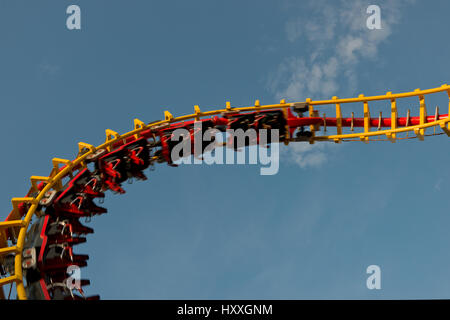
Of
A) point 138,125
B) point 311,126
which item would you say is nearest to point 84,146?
point 138,125

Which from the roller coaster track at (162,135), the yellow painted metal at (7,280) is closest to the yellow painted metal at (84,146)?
the roller coaster track at (162,135)

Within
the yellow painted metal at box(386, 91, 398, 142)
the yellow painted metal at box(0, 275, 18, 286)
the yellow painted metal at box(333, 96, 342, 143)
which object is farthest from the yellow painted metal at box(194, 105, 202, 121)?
the yellow painted metal at box(0, 275, 18, 286)

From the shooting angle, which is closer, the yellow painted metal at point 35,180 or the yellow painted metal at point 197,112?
the yellow painted metal at point 35,180

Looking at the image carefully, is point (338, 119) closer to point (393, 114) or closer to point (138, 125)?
point (393, 114)

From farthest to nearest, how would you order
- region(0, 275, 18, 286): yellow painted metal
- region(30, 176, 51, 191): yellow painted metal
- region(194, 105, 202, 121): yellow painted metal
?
region(194, 105, 202, 121): yellow painted metal, region(30, 176, 51, 191): yellow painted metal, region(0, 275, 18, 286): yellow painted metal

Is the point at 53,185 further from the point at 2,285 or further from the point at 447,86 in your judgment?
the point at 447,86

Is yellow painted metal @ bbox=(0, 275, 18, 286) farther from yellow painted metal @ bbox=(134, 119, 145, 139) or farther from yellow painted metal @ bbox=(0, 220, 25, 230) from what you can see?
yellow painted metal @ bbox=(134, 119, 145, 139)

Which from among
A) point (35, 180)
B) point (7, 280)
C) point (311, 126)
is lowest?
point (7, 280)

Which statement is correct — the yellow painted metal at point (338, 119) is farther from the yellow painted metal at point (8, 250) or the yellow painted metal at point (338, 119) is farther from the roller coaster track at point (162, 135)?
the yellow painted metal at point (8, 250)

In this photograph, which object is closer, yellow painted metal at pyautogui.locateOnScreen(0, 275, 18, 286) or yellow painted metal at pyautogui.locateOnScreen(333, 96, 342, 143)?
yellow painted metal at pyautogui.locateOnScreen(0, 275, 18, 286)

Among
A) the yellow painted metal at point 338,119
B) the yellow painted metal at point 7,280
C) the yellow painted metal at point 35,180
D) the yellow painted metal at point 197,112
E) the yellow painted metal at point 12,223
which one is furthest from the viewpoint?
the yellow painted metal at point 197,112
